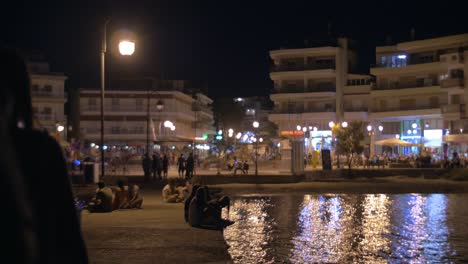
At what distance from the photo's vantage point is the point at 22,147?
1.63 meters

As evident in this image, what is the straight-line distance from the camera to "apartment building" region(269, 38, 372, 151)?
73688 millimetres

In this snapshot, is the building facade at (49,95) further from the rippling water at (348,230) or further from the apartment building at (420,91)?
the rippling water at (348,230)

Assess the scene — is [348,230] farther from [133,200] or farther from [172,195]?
[172,195]

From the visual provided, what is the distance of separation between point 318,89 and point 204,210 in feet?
203

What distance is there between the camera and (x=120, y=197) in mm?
16891

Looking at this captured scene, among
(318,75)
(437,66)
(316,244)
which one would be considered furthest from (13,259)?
(318,75)

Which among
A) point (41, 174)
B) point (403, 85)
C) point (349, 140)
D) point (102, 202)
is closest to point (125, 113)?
point (403, 85)

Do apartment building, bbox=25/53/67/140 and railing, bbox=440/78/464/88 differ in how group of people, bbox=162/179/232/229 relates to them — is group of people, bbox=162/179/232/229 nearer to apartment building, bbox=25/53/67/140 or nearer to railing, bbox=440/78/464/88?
railing, bbox=440/78/464/88

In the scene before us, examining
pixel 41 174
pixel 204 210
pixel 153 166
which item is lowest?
pixel 204 210

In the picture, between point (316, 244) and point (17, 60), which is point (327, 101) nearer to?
point (316, 244)

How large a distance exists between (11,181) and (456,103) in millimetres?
62247

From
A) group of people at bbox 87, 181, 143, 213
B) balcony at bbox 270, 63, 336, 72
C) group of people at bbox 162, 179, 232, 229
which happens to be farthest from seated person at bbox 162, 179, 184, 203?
balcony at bbox 270, 63, 336, 72

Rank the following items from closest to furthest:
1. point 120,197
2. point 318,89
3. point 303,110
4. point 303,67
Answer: point 120,197, point 318,89, point 303,67, point 303,110

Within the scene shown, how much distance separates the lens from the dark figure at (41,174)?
1618mm
